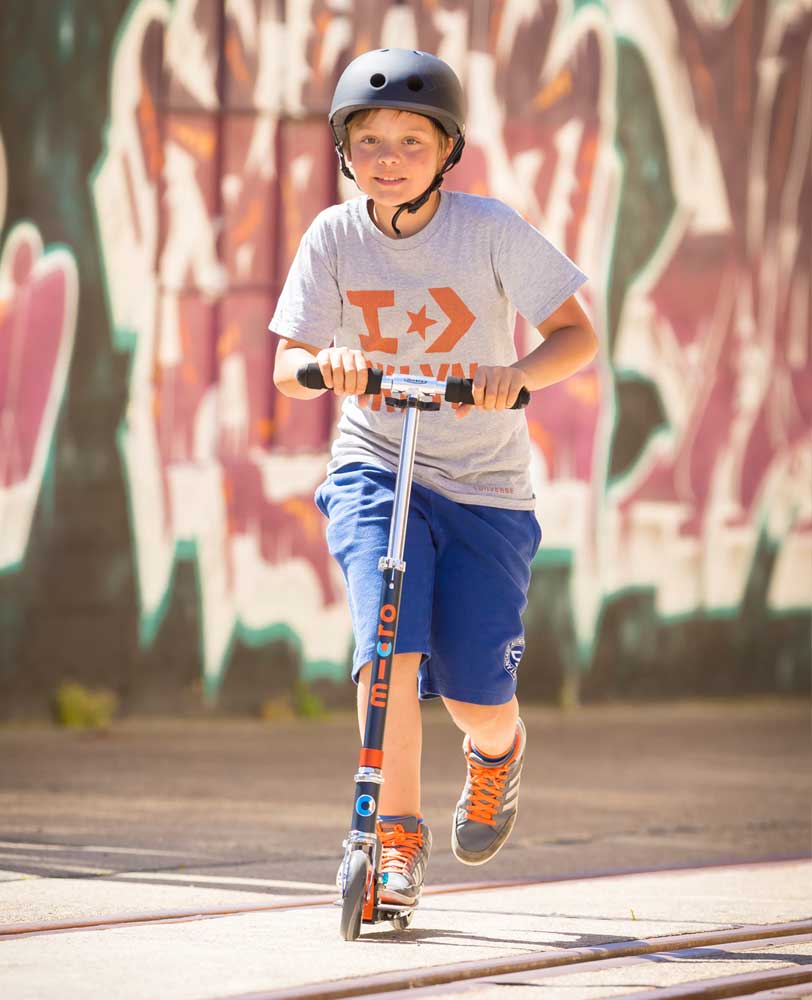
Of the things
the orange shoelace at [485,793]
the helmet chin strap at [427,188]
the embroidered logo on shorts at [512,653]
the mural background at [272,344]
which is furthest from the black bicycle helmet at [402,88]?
the mural background at [272,344]

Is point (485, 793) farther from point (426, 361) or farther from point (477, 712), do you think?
point (426, 361)

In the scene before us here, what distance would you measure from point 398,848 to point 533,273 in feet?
4.67

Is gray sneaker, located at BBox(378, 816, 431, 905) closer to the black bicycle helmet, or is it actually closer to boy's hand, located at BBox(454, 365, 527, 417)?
boy's hand, located at BBox(454, 365, 527, 417)

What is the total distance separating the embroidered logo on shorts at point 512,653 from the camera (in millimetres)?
4844

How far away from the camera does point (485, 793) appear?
5055 millimetres

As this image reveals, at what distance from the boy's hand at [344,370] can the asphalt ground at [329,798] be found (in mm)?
1545

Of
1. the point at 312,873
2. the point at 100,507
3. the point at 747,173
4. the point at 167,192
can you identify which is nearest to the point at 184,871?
the point at 312,873

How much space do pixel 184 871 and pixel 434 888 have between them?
2.33ft

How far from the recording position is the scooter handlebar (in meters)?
4.39

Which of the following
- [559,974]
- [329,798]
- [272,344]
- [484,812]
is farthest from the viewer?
[272,344]

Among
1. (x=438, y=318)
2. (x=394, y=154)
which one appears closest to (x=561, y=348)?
(x=438, y=318)

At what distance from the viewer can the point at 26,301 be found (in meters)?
9.30

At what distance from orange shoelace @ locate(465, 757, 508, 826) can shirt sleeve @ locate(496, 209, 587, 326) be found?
3.78 ft

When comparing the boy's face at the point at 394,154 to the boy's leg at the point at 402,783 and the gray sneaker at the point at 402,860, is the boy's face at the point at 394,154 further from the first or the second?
the gray sneaker at the point at 402,860
